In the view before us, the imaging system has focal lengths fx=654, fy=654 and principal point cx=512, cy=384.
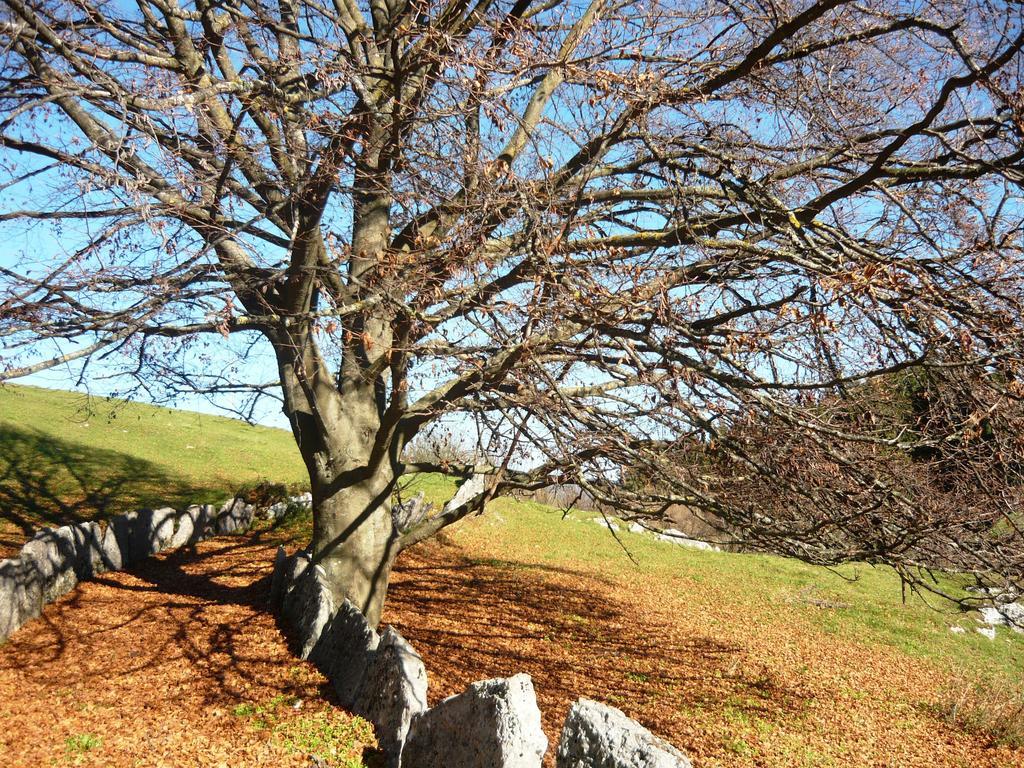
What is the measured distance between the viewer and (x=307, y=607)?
742cm

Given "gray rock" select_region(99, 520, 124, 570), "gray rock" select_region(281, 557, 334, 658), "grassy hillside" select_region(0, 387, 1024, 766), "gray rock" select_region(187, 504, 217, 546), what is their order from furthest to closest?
"gray rock" select_region(187, 504, 217, 546) < "gray rock" select_region(99, 520, 124, 570) < "grassy hillside" select_region(0, 387, 1024, 766) < "gray rock" select_region(281, 557, 334, 658)

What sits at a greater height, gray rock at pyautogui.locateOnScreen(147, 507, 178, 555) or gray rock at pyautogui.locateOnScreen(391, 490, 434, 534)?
gray rock at pyautogui.locateOnScreen(391, 490, 434, 534)

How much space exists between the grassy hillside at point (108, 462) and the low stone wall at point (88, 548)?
1.57 meters

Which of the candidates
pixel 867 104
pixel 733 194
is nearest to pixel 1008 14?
pixel 733 194

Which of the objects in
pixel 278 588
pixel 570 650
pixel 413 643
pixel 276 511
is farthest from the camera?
pixel 276 511

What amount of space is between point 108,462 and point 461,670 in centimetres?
1285

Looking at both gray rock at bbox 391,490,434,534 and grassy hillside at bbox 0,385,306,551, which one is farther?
gray rock at bbox 391,490,434,534

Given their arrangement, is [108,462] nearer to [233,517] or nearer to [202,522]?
[233,517]

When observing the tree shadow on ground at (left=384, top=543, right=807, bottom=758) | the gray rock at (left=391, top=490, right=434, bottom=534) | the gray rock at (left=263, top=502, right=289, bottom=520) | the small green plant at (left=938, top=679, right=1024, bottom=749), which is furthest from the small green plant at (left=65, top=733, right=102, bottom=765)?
the small green plant at (left=938, top=679, right=1024, bottom=749)

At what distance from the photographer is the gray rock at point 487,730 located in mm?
4172

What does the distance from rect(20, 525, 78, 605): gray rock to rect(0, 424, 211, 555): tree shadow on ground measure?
71.4 inches

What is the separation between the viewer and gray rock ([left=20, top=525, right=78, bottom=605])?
7.55m

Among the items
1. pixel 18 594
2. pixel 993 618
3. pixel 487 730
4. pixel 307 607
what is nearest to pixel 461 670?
pixel 307 607

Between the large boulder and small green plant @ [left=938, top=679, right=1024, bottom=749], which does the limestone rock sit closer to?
small green plant @ [left=938, top=679, right=1024, bottom=749]
